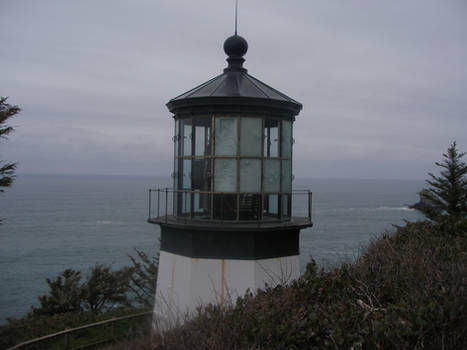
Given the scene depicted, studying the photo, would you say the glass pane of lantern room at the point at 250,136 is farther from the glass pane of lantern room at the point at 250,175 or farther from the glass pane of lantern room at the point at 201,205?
the glass pane of lantern room at the point at 201,205

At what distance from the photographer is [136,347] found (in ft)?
18.0

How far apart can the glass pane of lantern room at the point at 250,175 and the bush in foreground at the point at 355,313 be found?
1795 mm

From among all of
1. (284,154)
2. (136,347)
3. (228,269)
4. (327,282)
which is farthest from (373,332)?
(284,154)

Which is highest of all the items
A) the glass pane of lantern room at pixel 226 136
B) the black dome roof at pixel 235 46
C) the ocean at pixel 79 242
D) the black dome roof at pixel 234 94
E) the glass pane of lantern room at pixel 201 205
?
the black dome roof at pixel 235 46

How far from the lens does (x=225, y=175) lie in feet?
25.1

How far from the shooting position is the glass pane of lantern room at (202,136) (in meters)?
7.80

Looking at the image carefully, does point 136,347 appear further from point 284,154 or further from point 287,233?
point 284,154

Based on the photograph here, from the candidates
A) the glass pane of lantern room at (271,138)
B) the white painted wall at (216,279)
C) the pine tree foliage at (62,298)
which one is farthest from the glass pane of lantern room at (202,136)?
the pine tree foliage at (62,298)

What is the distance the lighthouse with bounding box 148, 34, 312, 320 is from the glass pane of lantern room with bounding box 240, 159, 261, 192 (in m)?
0.02

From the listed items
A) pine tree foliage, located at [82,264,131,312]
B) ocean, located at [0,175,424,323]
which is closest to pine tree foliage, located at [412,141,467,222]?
ocean, located at [0,175,424,323]

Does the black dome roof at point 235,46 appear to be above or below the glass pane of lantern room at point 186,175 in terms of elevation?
above

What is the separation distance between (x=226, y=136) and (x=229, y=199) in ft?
3.58

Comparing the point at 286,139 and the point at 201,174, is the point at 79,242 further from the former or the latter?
the point at 286,139

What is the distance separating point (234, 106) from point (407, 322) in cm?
452
